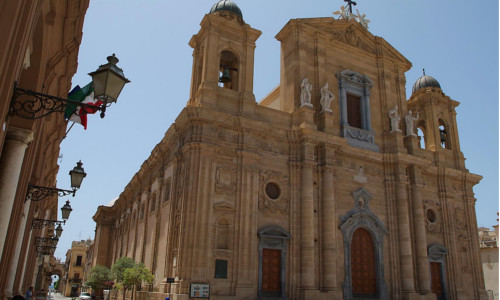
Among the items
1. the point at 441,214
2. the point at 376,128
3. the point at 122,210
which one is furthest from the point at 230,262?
the point at 122,210

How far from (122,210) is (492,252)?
33377 mm

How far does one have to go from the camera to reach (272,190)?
20828mm

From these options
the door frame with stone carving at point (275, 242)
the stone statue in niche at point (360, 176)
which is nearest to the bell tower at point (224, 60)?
the door frame with stone carving at point (275, 242)

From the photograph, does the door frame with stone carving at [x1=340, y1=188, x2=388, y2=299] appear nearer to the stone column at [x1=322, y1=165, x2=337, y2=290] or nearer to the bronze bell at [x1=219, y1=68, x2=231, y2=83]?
the stone column at [x1=322, y1=165, x2=337, y2=290]

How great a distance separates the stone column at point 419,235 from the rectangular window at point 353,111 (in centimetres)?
412

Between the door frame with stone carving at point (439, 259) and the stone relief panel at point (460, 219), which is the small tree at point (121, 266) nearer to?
the door frame with stone carving at point (439, 259)

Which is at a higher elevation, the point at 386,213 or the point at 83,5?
the point at 83,5

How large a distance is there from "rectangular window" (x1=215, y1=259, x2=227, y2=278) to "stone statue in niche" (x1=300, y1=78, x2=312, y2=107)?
903cm

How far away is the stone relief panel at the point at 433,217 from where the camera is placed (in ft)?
82.4

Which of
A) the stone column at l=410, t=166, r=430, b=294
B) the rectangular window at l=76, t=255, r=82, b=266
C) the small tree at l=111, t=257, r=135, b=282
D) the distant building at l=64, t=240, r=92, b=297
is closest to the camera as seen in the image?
the small tree at l=111, t=257, r=135, b=282

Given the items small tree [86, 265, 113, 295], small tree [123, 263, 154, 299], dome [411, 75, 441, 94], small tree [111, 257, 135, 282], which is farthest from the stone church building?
small tree [86, 265, 113, 295]

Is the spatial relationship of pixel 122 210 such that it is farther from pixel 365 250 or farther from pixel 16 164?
pixel 16 164

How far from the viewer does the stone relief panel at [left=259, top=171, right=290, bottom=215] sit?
66.4 ft

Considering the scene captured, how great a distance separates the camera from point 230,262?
18453 millimetres
